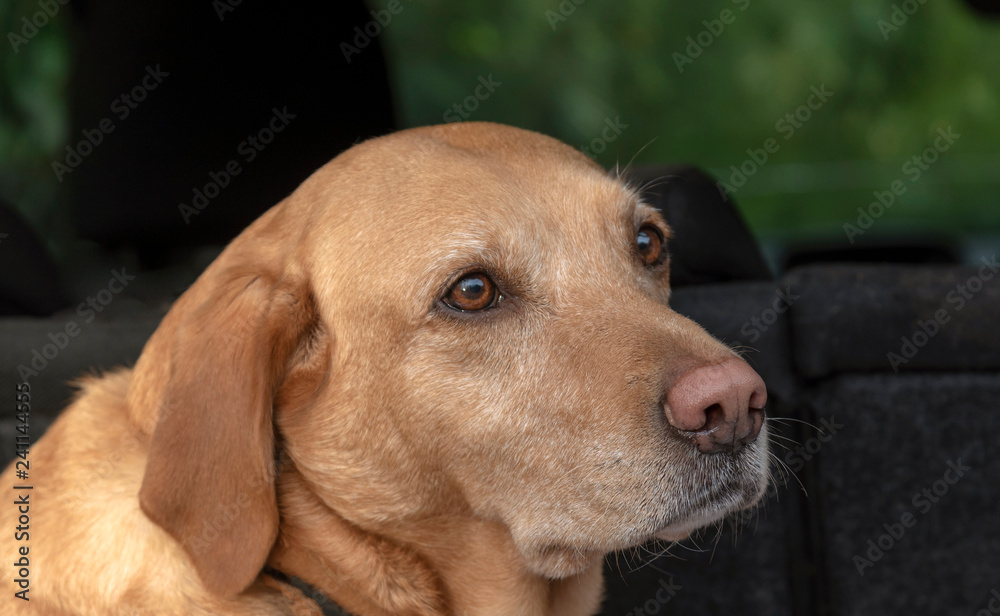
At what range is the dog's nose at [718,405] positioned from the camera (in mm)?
1850

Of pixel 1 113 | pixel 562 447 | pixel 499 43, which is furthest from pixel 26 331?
pixel 499 43

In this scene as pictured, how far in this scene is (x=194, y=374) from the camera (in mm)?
2041

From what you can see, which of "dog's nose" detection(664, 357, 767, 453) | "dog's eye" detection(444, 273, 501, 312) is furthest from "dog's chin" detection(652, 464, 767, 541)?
"dog's eye" detection(444, 273, 501, 312)

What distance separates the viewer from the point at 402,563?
2.27 meters

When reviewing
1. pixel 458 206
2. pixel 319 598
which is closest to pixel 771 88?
pixel 458 206

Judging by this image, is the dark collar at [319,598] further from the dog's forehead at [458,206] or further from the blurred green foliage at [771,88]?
the blurred green foliage at [771,88]

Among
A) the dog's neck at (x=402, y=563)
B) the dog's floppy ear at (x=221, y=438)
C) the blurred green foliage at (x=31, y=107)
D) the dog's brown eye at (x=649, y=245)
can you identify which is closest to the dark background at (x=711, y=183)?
the blurred green foliage at (x=31, y=107)

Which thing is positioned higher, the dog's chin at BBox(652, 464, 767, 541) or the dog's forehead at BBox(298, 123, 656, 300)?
the dog's forehead at BBox(298, 123, 656, 300)

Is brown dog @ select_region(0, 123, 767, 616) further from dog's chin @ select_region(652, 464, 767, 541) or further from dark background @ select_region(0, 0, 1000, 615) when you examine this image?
dark background @ select_region(0, 0, 1000, 615)

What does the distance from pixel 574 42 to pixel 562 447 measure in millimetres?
8033

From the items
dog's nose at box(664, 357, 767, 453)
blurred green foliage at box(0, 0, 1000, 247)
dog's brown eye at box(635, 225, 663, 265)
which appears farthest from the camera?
blurred green foliage at box(0, 0, 1000, 247)

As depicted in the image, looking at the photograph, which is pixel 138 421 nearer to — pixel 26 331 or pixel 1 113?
pixel 26 331

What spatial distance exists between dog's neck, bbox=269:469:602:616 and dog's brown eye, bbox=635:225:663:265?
0.92m

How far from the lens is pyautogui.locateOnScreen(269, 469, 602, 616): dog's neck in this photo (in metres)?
2.22
